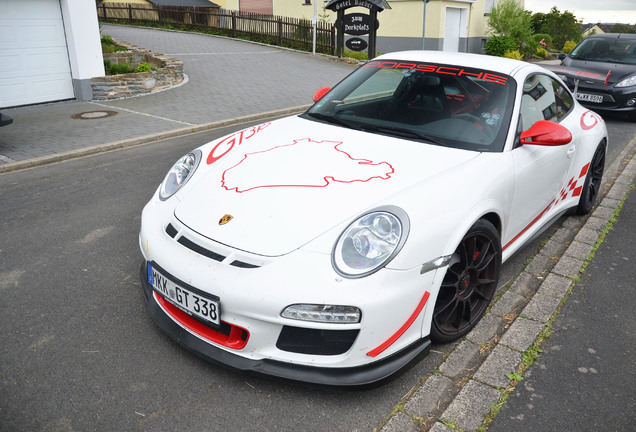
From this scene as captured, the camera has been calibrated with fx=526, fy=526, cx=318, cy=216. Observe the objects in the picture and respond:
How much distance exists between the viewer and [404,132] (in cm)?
353

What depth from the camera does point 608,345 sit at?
3.13 meters

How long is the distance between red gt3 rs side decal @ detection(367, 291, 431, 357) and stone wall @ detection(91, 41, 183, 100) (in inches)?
409

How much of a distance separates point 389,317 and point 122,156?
5820 millimetres

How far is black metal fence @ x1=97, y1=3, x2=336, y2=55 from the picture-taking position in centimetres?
2159

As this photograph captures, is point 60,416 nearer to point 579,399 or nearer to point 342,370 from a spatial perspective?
point 342,370

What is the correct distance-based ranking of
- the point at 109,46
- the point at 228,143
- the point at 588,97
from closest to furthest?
the point at 228,143, the point at 588,97, the point at 109,46

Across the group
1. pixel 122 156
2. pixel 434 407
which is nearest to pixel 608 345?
pixel 434 407

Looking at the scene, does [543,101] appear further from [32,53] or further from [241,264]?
[32,53]

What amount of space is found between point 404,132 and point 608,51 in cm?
1019

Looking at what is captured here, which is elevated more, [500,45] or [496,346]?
[500,45]

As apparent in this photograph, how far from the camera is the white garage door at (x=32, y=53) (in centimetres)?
995

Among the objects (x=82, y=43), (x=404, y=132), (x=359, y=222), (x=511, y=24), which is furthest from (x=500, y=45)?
(x=359, y=222)

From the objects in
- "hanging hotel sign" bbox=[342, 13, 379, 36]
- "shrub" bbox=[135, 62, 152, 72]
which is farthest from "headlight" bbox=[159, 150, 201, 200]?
"hanging hotel sign" bbox=[342, 13, 379, 36]

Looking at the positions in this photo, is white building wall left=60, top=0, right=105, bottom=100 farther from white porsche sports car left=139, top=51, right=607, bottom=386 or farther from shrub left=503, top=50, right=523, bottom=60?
shrub left=503, top=50, right=523, bottom=60
